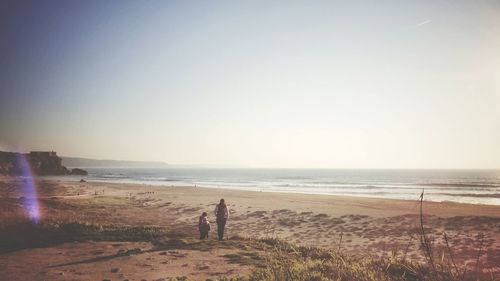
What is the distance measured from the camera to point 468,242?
1501 cm

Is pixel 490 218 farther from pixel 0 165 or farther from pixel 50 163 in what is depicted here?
pixel 50 163

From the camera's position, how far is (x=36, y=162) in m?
100

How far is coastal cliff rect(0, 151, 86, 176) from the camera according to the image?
9124cm

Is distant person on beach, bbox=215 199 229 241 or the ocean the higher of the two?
distant person on beach, bbox=215 199 229 241

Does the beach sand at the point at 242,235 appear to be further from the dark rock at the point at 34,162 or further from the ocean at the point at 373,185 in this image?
the dark rock at the point at 34,162

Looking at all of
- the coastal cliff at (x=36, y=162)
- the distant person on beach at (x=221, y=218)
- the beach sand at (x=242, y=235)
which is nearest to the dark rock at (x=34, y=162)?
the coastal cliff at (x=36, y=162)

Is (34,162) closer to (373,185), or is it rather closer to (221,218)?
(373,185)

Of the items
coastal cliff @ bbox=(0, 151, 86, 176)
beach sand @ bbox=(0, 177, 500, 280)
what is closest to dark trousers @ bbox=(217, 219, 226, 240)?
beach sand @ bbox=(0, 177, 500, 280)

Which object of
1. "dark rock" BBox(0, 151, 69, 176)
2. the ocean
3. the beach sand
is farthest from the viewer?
"dark rock" BBox(0, 151, 69, 176)

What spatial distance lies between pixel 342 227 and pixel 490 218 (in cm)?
980

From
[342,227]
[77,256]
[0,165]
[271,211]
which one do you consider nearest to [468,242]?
[342,227]

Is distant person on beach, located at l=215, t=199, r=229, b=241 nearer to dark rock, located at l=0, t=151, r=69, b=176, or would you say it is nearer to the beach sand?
the beach sand

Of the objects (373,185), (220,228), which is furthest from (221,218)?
(373,185)

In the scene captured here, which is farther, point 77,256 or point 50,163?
point 50,163
